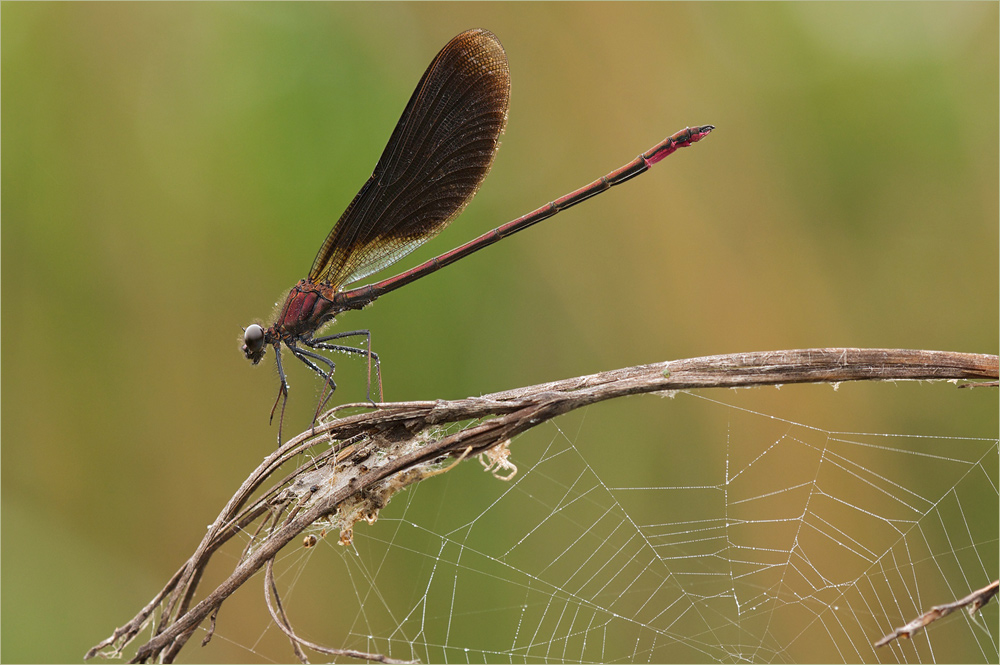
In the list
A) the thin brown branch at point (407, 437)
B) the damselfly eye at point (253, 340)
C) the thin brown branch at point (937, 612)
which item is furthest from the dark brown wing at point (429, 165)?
the thin brown branch at point (937, 612)

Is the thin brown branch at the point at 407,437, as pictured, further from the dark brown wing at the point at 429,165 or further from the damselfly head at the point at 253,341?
the dark brown wing at the point at 429,165

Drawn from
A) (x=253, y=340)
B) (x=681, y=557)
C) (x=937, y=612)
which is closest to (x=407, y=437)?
(x=937, y=612)

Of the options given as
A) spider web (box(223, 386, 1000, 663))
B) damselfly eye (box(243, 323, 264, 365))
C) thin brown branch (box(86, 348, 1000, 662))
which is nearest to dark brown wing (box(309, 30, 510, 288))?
damselfly eye (box(243, 323, 264, 365))

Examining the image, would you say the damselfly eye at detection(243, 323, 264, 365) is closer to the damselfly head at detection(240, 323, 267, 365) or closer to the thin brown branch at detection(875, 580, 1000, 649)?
the damselfly head at detection(240, 323, 267, 365)

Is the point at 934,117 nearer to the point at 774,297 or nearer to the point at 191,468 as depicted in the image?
the point at 774,297

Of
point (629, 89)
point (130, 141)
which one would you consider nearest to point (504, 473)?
point (629, 89)

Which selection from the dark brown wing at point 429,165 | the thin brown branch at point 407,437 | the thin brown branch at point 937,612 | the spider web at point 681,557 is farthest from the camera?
the spider web at point 681,557

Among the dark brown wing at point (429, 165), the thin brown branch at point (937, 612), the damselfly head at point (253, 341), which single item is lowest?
the thin brown branch at point (937, 612)
